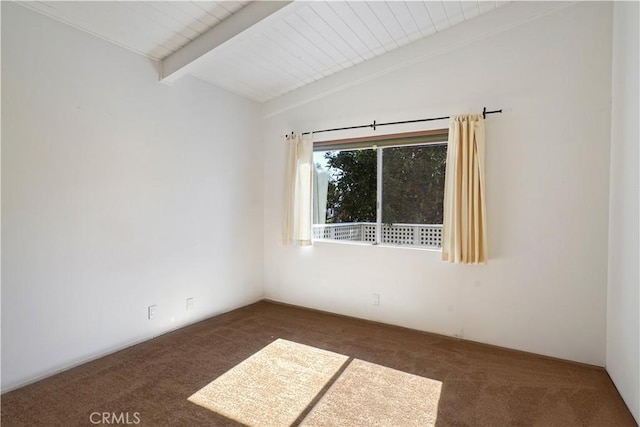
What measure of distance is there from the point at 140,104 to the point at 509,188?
3.24 metres

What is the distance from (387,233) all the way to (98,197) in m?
2.63

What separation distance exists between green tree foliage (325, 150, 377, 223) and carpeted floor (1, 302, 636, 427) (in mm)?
1243

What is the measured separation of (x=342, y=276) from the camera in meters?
3.61

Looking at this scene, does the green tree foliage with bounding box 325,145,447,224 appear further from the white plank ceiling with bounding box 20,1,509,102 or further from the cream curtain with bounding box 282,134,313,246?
the white plank ceiling with bounding box 20,1,509,102

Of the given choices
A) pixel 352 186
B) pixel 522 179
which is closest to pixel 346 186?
pixel 352 186

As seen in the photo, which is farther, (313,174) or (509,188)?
(313,174)

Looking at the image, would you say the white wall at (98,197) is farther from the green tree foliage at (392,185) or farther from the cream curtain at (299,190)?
the green tree foliage at (392,185)

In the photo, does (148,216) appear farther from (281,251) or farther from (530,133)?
(530,133)

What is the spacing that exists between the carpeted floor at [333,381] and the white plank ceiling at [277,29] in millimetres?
2434

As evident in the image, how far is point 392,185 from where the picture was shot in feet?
11.2

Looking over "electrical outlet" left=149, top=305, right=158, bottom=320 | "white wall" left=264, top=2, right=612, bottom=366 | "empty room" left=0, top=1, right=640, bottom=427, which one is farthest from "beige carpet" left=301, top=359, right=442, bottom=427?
"electrical outlet" left=149, top=305, right=158, bottom=320

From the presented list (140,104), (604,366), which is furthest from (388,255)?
(140,104)

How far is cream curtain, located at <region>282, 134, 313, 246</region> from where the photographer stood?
3.73m

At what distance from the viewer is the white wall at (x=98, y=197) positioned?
211cm
